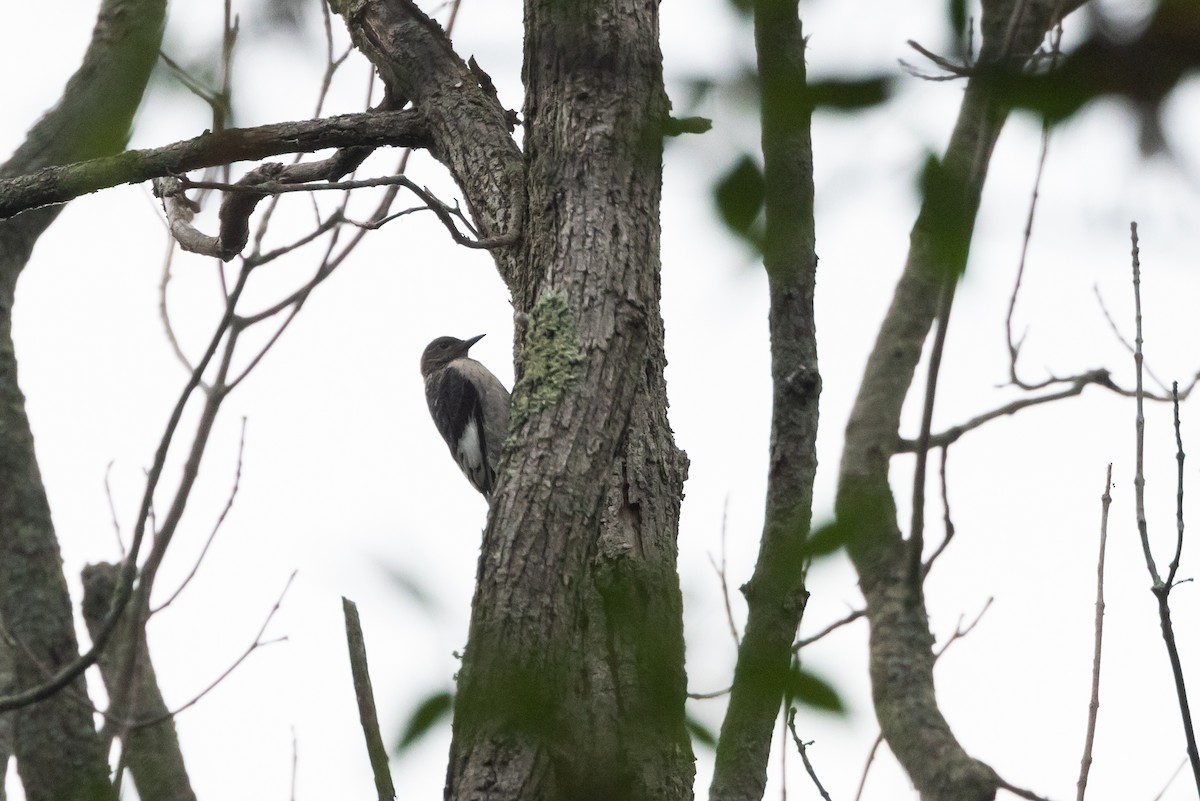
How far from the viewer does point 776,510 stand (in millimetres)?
1479

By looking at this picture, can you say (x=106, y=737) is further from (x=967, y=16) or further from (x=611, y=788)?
(x=967, y=16)

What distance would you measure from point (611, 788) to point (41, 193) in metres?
2.55

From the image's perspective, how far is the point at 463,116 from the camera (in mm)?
3088

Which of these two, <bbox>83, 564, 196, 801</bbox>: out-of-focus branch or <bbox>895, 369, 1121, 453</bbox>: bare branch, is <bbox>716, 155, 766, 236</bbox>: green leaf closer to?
<bbox>83, 564, 196, 801</bbox>: out-of-focus branch

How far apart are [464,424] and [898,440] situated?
3.44 meters

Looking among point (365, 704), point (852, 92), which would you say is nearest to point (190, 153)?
point (365, 704)

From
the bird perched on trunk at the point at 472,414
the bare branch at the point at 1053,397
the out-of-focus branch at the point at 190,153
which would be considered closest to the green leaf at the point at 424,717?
the out-of-focus branch at the point at 190,153

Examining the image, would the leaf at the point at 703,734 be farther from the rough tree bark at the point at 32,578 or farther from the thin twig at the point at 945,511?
the rough tree bark at the point at 32,578

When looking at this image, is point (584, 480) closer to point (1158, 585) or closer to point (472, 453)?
point (1158, 585)

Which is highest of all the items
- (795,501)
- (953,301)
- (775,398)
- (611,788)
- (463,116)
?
(463,116)

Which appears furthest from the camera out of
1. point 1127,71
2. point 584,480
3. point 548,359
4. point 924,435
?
point 548,359

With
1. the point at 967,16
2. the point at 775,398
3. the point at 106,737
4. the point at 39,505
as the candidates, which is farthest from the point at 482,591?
the point at 39,505

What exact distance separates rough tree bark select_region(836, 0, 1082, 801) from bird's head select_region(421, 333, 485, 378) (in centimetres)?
389

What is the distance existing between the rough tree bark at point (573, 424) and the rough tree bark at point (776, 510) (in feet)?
0.22
